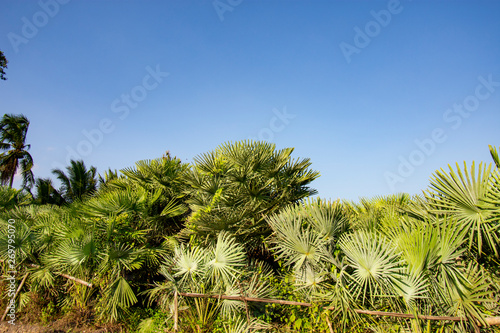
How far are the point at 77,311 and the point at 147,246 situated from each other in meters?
2.28

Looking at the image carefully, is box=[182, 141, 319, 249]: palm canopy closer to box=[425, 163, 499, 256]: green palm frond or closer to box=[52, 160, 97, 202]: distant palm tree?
box=[425, 163, 499, 256]: green palm frond

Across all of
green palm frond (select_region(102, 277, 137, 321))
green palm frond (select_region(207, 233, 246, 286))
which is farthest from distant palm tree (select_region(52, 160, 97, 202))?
green palm frond (select_region(207, 233, 246, 286))

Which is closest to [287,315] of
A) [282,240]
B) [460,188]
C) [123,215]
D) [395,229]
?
[282,240]

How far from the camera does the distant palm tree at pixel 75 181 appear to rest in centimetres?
1842

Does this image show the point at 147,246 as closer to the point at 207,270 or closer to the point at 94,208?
the point at 94,208

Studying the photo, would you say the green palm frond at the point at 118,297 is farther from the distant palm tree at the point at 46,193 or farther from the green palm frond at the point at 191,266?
the distant palm tree at the point at 46,193

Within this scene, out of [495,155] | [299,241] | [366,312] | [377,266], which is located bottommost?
[366,312]

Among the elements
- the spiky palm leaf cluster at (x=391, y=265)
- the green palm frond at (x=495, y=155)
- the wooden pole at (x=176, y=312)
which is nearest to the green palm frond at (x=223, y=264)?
the wooden pole at (x=176, y=312)

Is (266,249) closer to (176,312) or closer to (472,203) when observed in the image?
(176,312)
